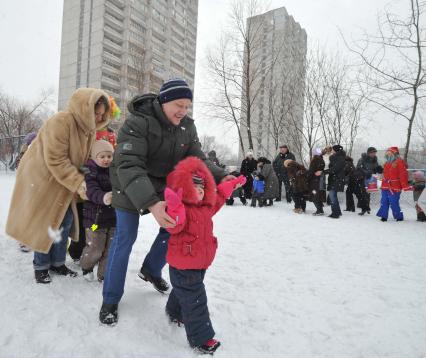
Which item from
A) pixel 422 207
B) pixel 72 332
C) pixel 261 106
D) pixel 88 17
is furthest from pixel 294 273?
pixel 88 17

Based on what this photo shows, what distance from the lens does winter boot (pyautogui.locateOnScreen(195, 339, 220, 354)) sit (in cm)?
184

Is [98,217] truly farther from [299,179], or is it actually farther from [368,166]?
[368,166]

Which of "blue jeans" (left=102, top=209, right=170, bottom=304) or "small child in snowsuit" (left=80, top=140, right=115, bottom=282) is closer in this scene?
"blue jeans" (left=102, top=209, right=170, bottom=304)

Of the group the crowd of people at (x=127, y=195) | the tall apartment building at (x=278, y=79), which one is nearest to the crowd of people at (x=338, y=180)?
the crowd of people at (x=127, y=195)

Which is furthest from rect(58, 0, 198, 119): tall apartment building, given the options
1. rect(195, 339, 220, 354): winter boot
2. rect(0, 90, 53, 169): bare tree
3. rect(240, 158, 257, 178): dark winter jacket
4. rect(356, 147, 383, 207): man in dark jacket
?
rect(195, 339, 220, 354): winter boot

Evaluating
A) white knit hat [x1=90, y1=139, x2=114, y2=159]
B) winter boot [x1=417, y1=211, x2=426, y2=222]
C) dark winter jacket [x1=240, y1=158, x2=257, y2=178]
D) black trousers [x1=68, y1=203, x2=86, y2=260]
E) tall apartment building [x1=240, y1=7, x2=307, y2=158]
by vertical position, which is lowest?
black trousers [x1=68, y1=203, x2=86, y2=260]

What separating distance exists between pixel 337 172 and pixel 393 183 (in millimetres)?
1388

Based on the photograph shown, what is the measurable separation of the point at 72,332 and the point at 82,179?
1131 millimetres

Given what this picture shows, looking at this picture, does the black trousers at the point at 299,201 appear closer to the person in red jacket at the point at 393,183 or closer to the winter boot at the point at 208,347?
the person in red jacket at the point at 393,183

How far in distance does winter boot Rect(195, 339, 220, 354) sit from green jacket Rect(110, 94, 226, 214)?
948 mm

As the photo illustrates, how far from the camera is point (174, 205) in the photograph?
5.40 ft

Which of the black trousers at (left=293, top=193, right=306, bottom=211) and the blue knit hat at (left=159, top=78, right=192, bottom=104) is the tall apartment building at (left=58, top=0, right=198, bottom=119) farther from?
the blue knit hat at (left=159, top=78, right=192, bottom=104)

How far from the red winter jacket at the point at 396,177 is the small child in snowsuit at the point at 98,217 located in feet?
24.1

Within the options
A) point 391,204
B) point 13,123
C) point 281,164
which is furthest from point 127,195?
point 13,123
